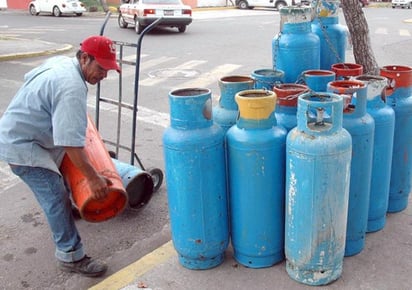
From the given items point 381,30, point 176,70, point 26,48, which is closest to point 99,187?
point 176,70

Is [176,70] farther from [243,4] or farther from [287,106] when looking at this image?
[243,4]

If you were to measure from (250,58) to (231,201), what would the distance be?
9.79 metres

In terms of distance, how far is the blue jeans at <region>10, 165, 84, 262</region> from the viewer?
3.41 metres

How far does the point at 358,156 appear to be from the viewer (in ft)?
11.1

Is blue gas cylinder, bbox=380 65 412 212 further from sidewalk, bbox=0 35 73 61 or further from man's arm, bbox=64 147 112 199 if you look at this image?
sidewalk, bbox=0 35 73 61

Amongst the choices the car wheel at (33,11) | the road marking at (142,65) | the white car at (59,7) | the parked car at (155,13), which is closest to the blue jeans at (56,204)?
the road marking at (142,65)

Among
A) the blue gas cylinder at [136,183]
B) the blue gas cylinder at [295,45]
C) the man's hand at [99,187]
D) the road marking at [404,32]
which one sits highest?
the blue gas cylinder at [295,45]

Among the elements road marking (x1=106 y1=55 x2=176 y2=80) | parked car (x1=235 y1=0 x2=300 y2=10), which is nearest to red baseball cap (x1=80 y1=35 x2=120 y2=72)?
road marking (x1=106 y1=55 x2=176 y2=80)

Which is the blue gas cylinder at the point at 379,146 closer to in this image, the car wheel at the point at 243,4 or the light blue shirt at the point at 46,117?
the light blue shirt at the point at 46,117

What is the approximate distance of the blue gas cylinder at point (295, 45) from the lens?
4.03 metres

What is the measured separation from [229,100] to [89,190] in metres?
1.19

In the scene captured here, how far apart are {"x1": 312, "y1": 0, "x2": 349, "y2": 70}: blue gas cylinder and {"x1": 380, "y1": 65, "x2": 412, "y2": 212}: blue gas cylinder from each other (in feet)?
2.08

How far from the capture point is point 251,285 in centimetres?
334

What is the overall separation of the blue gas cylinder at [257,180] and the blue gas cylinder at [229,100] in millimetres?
189
